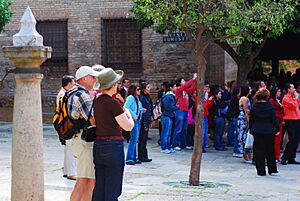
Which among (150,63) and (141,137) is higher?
(150,63)

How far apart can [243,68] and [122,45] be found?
5.55 meters

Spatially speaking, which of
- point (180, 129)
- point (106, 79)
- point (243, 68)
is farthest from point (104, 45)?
point (106, 79)

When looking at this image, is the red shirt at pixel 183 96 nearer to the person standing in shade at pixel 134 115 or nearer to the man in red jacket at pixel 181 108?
the man in red jacket at pixel 181 108

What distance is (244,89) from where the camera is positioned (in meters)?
13.1

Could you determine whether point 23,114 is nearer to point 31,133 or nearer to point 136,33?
point 31,133

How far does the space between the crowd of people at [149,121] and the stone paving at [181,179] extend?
1.29ft

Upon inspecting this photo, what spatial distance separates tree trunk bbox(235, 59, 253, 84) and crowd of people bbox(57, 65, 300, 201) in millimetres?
510

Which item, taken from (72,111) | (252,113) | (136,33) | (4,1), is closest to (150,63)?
(136,33)

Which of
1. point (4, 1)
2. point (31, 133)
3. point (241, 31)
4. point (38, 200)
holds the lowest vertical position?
point (38, 200)

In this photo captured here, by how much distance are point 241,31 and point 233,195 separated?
3.09 meters

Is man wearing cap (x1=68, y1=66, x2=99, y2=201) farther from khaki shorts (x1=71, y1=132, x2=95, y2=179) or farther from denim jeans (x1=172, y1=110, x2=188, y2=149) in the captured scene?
denim jeans (x1=172, y1=110, x2=188, y2=149)

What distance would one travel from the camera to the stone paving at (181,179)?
8.80 m

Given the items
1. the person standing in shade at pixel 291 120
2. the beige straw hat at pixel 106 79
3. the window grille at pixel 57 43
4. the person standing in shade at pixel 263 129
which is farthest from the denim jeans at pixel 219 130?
the beige straw hat at pixel 106 79

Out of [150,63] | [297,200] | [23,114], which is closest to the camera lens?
[23,114]
